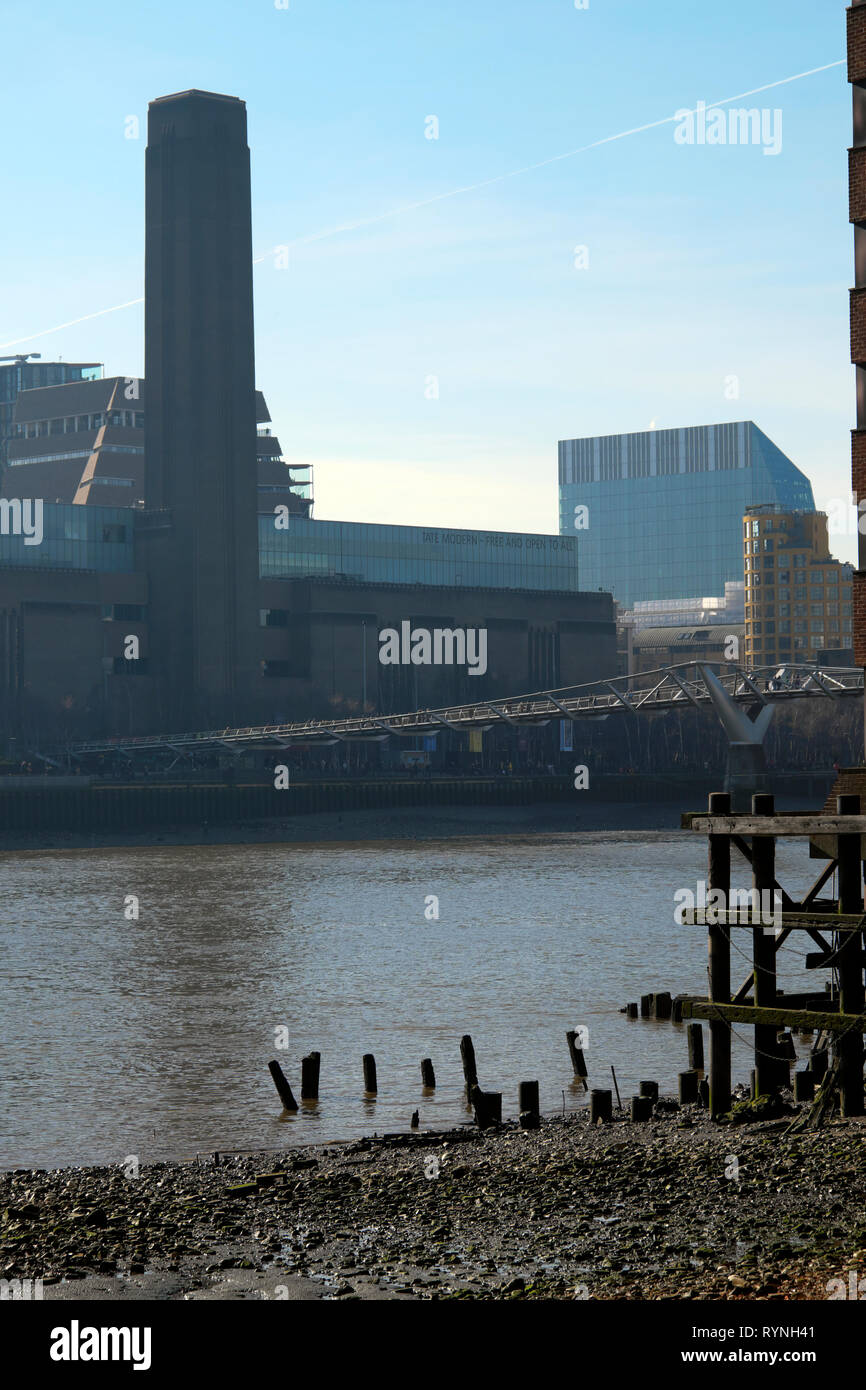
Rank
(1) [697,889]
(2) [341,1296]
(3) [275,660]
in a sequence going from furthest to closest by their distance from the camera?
(3) [275,660] < (1) [697,889] < (2) [341,1296]

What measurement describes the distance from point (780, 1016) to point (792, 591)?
180 metres

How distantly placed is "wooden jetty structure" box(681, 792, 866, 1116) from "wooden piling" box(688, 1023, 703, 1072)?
4238mm

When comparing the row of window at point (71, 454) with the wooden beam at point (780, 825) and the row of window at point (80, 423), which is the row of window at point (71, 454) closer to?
the row of window at point (80, 423)

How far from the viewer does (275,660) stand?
408 ft

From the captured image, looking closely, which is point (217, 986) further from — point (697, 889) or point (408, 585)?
point (408, 585)

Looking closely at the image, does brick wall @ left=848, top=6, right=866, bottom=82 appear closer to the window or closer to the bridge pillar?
the bridge pillar

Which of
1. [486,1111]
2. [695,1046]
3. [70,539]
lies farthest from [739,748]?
[486,1111]

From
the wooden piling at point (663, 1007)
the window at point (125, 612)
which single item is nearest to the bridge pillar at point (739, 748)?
the window at point (125, 612)

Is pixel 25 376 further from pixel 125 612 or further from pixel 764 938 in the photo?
pixel 764 938

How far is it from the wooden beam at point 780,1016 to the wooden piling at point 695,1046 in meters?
5.12

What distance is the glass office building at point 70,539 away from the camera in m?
118

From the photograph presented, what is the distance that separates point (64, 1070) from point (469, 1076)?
7531 mm
